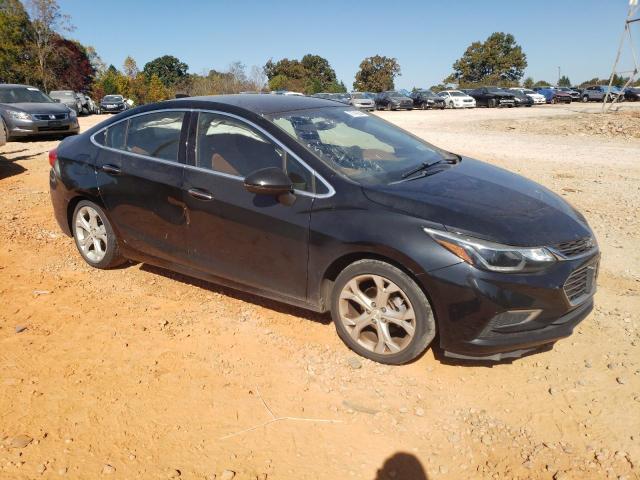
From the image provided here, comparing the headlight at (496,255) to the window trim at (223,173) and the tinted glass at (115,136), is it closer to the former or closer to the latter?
the window trim at (223,173)

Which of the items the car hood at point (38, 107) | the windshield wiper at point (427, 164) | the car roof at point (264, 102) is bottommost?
the car hood at point (38, 107)

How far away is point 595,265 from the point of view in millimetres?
3307

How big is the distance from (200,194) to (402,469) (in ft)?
7.64

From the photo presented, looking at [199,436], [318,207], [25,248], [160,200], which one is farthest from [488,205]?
[25,248]

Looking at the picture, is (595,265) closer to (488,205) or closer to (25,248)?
(488,205)

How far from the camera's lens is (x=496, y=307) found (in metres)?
2.89

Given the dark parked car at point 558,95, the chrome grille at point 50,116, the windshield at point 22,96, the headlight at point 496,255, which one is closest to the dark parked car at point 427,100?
the dark parked car at point 558,95

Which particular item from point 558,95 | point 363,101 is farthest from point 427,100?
point 558,95

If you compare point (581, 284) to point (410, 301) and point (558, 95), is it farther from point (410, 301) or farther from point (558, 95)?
point (558, 95)

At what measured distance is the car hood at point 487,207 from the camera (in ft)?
9.89

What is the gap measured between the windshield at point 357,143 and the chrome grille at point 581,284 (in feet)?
4.15

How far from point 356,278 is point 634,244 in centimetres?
376

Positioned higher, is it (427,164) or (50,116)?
(427,164)

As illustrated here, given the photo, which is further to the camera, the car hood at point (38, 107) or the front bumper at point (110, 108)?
the front bumper at point (110, 108)
